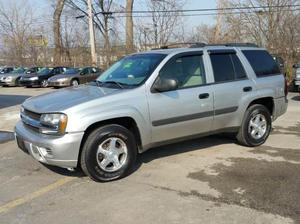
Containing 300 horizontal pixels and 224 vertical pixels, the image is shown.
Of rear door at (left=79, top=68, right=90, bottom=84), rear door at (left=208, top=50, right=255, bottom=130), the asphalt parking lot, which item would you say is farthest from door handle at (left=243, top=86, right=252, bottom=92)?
rear door at (left=79, top=68, right=90, bottom=84)

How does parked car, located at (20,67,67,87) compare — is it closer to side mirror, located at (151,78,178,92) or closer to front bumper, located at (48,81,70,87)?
front bumper, located at (48,81,70,87)

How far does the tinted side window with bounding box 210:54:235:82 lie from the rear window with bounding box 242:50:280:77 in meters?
0.52

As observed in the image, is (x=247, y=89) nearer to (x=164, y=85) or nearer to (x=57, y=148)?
(x=164, y=85)

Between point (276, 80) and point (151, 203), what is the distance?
12.2ft

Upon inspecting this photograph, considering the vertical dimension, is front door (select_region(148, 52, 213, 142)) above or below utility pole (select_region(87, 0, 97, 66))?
below

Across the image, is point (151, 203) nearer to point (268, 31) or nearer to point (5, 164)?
point (5, 164)

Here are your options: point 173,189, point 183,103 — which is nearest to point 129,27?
point 183,103

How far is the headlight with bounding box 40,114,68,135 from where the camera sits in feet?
15.6

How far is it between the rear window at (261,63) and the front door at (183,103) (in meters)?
1.18

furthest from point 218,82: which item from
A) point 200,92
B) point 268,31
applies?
point 268,31

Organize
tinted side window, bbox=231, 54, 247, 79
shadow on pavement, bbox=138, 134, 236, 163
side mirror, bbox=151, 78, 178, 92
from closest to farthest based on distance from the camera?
1. side mirror, bbox=151, 78, 178, 92
2. shadow on pavement, bbox=138, 134, 236, 163
3. tinted side window, bbox=231, 54, 247, 79

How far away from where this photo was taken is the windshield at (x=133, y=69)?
220 inches

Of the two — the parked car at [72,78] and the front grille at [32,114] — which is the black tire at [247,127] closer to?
the front grille at [32,114]

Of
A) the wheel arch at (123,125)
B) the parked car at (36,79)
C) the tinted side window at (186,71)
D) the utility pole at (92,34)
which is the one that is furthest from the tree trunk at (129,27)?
the wheel arch at (123,125)
